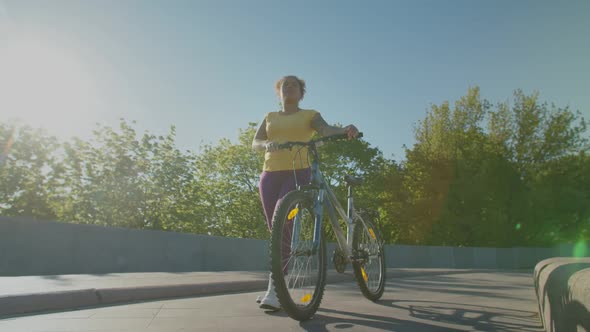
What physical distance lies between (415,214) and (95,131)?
22.7 meters

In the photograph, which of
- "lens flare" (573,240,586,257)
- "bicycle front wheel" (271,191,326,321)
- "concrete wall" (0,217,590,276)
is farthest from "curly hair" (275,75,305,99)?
"lens flare" (573,240,586,257)

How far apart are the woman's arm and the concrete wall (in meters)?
7.46

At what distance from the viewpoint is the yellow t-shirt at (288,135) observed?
4.34 metres

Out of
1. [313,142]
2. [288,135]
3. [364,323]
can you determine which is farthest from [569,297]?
[288,135]

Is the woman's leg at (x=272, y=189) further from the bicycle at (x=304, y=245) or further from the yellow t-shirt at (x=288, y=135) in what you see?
the bicycle at (x=304, y=245)

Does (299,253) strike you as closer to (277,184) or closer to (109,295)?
(277,184)

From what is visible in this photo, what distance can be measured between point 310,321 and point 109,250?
26.5 feet

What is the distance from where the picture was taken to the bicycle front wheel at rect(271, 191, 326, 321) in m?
3.42

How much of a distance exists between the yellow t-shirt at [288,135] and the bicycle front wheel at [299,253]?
56cm

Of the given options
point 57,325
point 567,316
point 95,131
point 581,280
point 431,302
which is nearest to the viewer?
point 581,280

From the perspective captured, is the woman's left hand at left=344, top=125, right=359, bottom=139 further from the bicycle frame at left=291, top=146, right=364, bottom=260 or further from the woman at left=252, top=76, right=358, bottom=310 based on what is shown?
the bicycle frame at left=291, top=146, right=364, bottom=260

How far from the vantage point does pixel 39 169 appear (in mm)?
33000

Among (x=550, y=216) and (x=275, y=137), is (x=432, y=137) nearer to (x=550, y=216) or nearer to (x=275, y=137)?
(x=550, y=216)

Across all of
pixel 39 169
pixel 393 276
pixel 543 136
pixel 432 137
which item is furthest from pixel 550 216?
pixel 39 169
